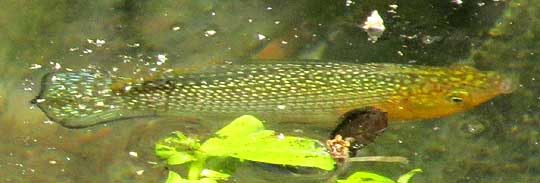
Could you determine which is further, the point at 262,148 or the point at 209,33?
the point at 209,33

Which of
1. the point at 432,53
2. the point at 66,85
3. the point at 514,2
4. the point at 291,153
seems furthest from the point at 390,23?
the point at 291,153

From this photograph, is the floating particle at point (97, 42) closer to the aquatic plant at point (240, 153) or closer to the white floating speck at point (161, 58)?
the white floating speck at point (161, 58)

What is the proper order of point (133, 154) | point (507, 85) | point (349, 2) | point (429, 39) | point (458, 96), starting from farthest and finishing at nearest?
point (349, 2) → point (429, 39) → point (507, 85) → point (458, 96) → point (133, 154)

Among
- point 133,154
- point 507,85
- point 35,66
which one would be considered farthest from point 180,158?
point 507,85

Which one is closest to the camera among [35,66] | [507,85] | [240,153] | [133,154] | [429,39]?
[240,153]

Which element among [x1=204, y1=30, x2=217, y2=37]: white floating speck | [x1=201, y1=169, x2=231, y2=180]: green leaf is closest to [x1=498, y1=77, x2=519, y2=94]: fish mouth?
[x1=204, y1=30, x2=217, y2=37]: white floating speck

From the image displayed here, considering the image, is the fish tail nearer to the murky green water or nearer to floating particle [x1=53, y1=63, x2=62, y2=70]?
the murky green water

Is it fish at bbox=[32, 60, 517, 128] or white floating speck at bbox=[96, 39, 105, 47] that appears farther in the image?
white floating speck at bbox=[96, 39, 105, 47]

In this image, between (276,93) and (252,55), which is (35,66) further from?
(276,93)

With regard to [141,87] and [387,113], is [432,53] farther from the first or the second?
[141,87]
